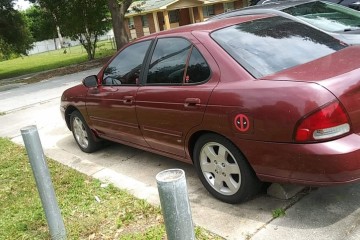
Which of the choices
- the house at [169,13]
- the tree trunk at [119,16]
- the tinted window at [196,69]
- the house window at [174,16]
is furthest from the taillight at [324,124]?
the house window at [174,16]

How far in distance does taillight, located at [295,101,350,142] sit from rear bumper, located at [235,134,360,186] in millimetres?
56

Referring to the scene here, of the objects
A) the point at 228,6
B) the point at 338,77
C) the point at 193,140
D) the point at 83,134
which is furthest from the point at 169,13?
the point at 338,77

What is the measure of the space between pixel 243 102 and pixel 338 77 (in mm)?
709

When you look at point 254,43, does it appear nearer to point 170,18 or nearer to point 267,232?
point 267,232

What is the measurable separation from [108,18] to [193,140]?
2031 cm

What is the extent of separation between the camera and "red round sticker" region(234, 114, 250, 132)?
3230mm

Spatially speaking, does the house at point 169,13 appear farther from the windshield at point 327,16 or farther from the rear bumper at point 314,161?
the rear bumper at point 314,161

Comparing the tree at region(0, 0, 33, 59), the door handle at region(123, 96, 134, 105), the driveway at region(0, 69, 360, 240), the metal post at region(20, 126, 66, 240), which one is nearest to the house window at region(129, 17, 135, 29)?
the tree at region(0, 0, 33, 59)

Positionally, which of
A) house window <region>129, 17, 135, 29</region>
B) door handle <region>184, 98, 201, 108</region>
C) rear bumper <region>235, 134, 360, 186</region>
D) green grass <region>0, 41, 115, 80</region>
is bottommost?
green grass <region>0, 41, 115, 80</region>

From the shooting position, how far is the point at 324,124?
2.91 m

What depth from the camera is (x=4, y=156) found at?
643 centimetres

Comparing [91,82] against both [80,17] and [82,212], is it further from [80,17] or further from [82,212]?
[80,17]

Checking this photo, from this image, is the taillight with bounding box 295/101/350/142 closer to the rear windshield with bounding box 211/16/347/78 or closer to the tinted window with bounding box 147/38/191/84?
the rear windshield with bounding box 211/16/347/78

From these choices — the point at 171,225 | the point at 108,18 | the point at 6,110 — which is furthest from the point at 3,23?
the point at 171,225
